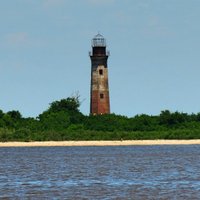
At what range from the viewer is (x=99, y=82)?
305 ft

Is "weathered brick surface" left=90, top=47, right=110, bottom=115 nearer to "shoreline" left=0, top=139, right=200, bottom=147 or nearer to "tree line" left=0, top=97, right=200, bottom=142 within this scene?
"tree line" left=0, top=97, right=200, bottom=142

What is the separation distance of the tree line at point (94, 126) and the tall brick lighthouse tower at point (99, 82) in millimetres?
2024

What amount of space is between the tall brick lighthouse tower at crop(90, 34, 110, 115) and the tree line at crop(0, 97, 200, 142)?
6.64 feet

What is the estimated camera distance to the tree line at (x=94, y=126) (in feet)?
282

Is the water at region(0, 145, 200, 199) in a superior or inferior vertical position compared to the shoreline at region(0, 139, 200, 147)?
inferior

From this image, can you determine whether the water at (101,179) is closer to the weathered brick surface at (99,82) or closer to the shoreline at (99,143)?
the shoreline at (99,143)

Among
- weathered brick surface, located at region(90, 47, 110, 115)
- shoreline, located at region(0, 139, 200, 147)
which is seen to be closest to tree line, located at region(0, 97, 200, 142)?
shoreline, located at region(0, 139, 200, 147)

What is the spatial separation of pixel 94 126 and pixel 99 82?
6.39 meters

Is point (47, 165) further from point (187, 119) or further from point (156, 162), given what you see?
point (187, 119)

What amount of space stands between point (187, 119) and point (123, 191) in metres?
58.9

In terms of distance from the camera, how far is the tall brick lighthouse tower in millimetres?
92938

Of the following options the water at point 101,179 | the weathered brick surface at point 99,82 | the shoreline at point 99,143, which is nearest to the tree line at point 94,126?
the shoreline at point 99,143

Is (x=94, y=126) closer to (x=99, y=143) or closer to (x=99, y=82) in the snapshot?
(x=99, y=143)

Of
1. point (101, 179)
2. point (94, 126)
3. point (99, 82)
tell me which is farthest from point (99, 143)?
point (101, 179)
